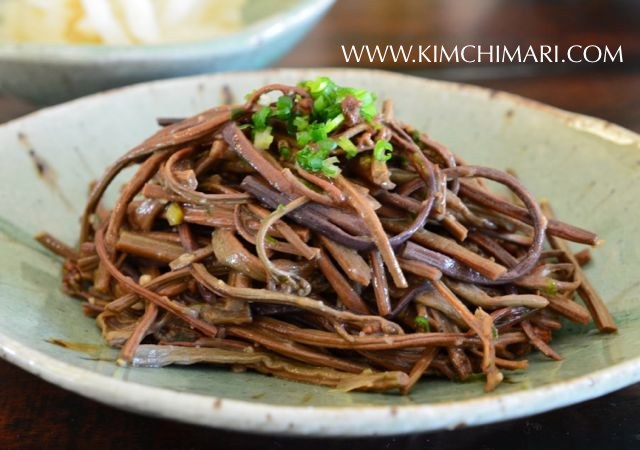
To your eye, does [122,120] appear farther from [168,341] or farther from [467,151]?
[467,151]

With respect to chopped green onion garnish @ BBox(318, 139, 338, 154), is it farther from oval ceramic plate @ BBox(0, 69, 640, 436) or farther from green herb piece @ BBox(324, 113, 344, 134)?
oval ceramic plate @ BBox(0, 69, 640, 436)

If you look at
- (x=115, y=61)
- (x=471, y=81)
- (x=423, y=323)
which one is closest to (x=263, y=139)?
(x=423, y=323)

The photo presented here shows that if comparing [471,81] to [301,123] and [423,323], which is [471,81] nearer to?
[301,123]

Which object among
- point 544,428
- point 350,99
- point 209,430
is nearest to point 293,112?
point 350,99

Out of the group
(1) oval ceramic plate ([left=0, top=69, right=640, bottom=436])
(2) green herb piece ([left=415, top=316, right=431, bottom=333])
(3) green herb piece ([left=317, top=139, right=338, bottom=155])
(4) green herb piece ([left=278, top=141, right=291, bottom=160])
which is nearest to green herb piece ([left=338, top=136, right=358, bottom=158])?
(3) green herb piece ([left=317, top=139, right=338, bottom=155])

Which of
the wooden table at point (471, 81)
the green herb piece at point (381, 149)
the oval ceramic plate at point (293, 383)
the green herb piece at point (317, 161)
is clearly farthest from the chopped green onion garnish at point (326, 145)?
the wooden table at point (471, 81)

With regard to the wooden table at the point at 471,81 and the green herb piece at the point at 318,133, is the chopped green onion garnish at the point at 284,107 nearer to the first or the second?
the green herb piece at the point at 318,133
